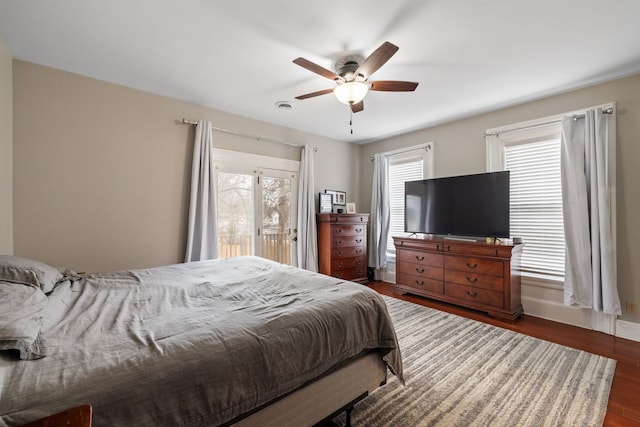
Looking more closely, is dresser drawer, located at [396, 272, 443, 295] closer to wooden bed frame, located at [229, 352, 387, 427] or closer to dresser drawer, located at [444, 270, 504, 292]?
dresser drawer, located at [444, 270, 504, 292]

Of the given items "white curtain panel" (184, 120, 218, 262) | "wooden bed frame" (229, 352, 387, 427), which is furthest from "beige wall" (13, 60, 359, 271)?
"wooden bed frame" (229, 352, 387, 427)

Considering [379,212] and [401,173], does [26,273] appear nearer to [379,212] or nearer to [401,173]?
[379,212]

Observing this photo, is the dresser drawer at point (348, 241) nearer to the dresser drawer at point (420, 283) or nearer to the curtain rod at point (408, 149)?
the dresser drawer at point (420, 283)

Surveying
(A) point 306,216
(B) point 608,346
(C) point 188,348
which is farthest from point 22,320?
(B) point 608,346

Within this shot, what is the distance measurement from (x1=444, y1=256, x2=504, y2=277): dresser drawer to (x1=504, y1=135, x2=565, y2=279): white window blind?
55 centimetres

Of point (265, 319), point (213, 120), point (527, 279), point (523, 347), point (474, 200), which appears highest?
point (213, 120)

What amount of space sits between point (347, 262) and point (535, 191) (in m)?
2.74

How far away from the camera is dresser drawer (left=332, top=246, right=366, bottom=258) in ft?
14.4

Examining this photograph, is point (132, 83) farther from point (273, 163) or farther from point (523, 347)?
point (523, 347)

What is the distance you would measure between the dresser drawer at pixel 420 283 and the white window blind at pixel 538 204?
1047mm

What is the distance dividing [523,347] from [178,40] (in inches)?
159

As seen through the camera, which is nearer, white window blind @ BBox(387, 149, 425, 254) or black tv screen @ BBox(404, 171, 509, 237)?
black tv screen @ BBox(404, 171, 509, 237)

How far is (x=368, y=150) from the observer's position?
531cm

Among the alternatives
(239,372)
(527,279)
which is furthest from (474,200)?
(239,372)
